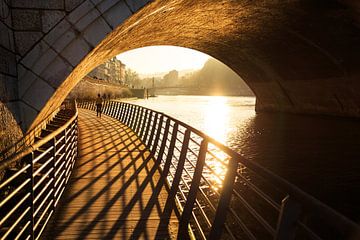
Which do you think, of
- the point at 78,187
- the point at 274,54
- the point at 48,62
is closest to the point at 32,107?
the point at 48,62

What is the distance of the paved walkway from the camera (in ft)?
13.4

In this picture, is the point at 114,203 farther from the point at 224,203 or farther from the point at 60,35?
the point at 60,35

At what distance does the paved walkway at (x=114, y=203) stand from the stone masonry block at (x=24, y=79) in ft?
7.31

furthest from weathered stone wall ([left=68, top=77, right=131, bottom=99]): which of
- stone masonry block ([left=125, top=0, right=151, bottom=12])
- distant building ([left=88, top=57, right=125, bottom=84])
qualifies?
distant building ([left=88, top=57, right=125, bottom=84])

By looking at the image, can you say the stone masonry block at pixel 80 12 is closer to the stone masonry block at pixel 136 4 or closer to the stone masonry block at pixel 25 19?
the stone masonry block at pixel 25 19

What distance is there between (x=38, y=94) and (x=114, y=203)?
2.92 metres

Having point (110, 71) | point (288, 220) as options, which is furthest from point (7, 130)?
point (110, 71)

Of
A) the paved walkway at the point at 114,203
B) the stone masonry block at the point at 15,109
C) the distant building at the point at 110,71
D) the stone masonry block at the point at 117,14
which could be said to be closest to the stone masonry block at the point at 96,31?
the stone masonry block at the point at 117,14

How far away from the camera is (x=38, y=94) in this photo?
6.04m

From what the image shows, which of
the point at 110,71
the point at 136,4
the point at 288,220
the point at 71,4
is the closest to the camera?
the point at 288,220

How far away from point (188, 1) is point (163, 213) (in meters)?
8.72

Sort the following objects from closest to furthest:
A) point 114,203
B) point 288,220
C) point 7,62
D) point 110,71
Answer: point 288,220 < point 114,203 < point 7,62 < point 110,71

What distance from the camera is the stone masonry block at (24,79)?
19.4 feet

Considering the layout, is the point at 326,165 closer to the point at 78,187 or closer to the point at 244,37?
the point at 78,187
